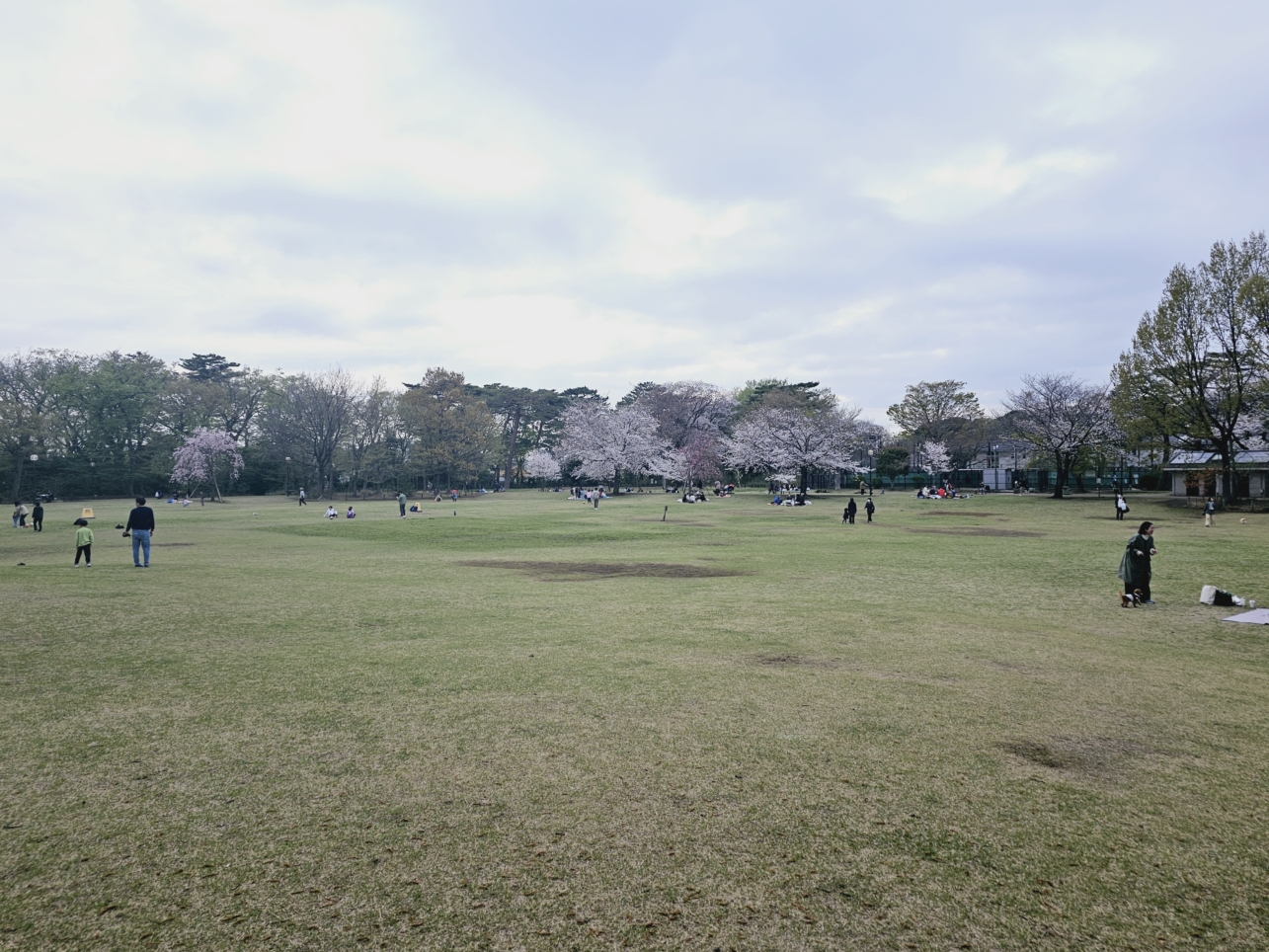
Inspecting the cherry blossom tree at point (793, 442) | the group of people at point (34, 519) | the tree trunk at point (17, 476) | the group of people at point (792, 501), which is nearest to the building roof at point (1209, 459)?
the cherry blossom tree at point (793, 442)

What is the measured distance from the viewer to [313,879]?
3.84 metres

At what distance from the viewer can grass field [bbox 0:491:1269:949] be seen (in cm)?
357

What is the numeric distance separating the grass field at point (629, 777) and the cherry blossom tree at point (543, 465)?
82.7 meters

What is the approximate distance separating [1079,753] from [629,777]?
3.67m

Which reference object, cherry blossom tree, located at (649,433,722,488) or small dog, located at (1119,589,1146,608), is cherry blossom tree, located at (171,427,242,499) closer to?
cherry blossom tree, located at (649,433,722,488)

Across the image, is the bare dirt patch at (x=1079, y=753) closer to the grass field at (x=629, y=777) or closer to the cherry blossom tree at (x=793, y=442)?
the grass field at (x=629, y=777)

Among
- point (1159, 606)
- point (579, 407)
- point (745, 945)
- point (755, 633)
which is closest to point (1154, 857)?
point (745, 945)

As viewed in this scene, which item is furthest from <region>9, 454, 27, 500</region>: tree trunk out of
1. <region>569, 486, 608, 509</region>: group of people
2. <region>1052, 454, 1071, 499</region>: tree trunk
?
<region>1052, 454, 1071, 499</region>: tree trunk

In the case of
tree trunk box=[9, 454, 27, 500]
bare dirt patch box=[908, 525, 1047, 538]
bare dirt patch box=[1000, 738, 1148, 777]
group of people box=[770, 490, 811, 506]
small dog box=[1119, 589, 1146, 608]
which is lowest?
bare dirt patch box=[908, 525, 1047, 538]

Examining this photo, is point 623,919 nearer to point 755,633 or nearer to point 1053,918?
point 1053,918

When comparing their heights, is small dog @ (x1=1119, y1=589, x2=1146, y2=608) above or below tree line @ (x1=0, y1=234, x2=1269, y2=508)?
below

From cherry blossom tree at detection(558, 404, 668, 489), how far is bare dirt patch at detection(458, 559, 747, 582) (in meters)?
55.2

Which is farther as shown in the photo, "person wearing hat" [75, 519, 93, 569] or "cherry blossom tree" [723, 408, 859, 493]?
"cherry blossom tree" [723, 408, 859, 493]

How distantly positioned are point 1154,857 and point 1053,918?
3.46 ft
